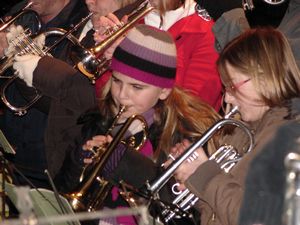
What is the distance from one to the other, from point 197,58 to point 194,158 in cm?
86

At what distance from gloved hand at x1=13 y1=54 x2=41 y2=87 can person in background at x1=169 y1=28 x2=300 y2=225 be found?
1219 mm

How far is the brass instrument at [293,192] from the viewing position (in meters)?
1.07

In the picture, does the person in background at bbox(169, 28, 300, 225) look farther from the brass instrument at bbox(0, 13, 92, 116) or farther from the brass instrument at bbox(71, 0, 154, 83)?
the brass instrument at bbox(0, 13, 92, 116)

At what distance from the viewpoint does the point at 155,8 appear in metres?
3.15

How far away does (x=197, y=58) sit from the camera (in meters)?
3.11

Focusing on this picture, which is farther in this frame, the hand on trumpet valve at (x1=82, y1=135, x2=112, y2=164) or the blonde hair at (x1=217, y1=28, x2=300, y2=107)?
the hand on trumpet valve at (x1=82, y1=135, x2=112, y2=164)

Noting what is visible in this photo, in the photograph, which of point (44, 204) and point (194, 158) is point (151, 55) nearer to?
point (194, 158)

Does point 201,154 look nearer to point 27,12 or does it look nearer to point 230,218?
point 230,218

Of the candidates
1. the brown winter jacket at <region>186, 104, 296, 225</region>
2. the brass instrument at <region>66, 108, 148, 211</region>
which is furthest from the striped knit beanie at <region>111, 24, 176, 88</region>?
the brown winter jacket at <region>186, 104, 296, 225</region>

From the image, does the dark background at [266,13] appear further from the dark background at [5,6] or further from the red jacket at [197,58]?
the dark background at [5,6]

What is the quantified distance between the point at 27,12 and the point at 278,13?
5.42 feet


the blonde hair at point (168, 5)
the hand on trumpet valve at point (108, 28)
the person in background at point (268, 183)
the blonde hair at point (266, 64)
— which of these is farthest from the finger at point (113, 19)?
the person in background at point (268, 183)

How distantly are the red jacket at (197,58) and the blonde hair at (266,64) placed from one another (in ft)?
2.01

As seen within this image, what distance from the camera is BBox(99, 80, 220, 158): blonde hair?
2658 millimetres
